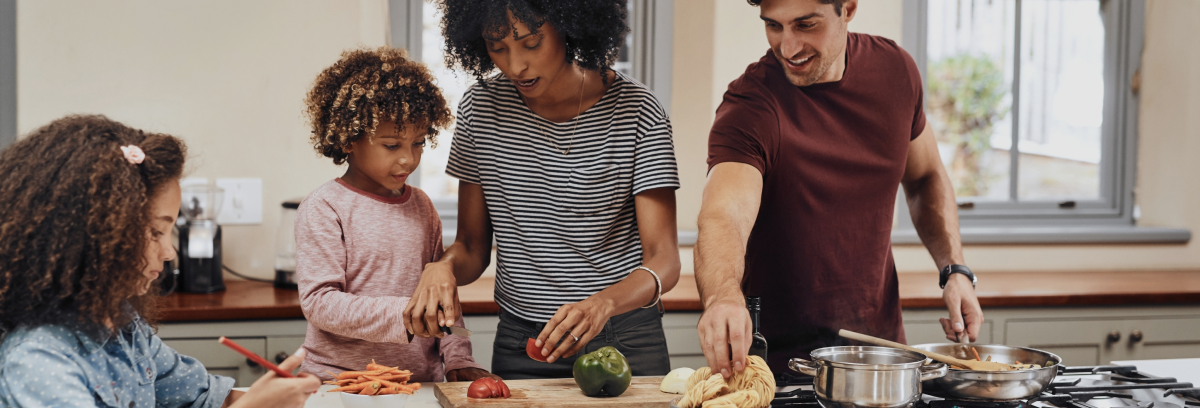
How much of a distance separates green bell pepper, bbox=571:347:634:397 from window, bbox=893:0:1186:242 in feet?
7.23

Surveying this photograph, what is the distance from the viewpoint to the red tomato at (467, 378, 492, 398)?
1333 millimetres

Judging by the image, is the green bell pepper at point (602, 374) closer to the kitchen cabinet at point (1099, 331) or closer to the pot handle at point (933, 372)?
the pot handle at point (933, 372)

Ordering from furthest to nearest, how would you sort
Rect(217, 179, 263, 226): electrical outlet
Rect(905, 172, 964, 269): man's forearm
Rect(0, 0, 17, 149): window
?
1. Rect(217, 179, 263, 226): electrical outlet
2. Rect(0, 0, 17, 149): window
3. Rect(905, 172, 964, 269): man's forearm

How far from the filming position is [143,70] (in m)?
2.56

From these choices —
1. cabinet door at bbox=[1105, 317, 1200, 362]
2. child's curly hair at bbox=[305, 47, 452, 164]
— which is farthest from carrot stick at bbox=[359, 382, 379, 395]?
cabinet door at bbox=[1105, 317, 1200, 362]

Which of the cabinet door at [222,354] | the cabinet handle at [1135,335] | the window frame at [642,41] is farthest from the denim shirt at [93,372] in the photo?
the cabinet handle at [1135,335]

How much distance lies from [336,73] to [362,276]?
15.4 inches

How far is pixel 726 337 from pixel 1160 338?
6.65 ft

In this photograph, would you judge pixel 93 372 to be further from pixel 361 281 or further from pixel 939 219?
pixel 939 219

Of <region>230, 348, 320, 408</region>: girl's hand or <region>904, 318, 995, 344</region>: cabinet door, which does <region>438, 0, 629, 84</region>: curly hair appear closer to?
<region>230, 348, 320, 408</region>: girl's hand

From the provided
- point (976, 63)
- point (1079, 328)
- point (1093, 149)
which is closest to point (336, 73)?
point (1079, 328)

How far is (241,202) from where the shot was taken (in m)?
2.63

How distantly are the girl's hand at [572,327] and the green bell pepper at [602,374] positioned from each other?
4cm

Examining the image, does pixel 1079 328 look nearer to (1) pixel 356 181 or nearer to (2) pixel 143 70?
(1) pixel 356 181
